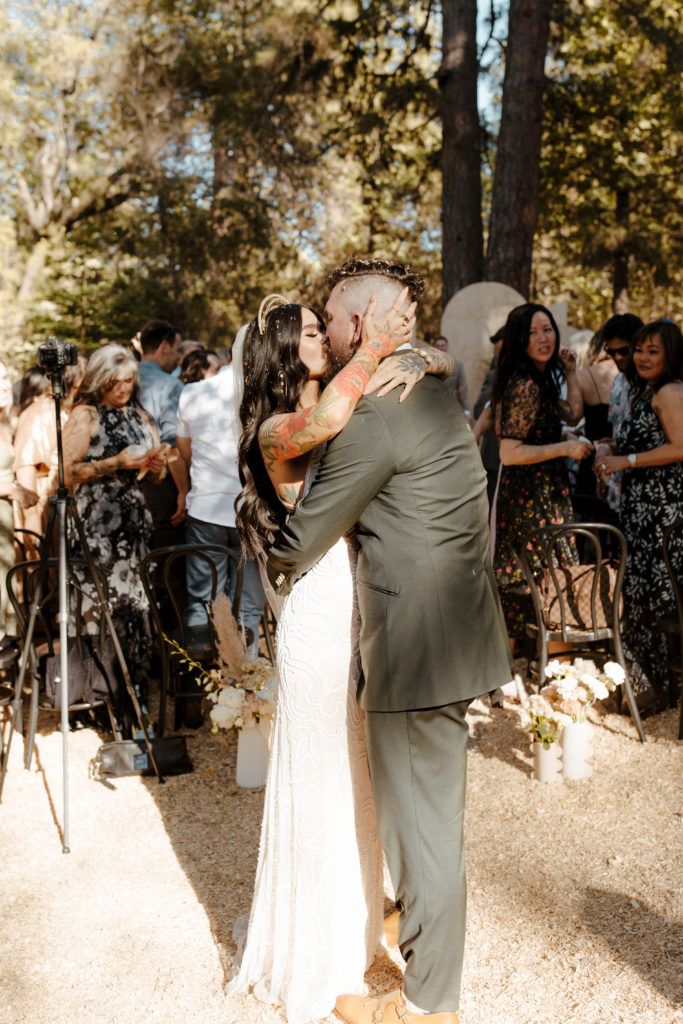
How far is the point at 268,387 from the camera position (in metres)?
2.33

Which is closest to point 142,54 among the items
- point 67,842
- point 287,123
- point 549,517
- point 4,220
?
point 4,220

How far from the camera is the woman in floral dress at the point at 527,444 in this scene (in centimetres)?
444

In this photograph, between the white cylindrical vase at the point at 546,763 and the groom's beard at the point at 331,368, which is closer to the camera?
the groom's beard at the point at 331,368

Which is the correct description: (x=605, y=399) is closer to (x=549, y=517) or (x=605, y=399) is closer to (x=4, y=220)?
(x=549, y=517)

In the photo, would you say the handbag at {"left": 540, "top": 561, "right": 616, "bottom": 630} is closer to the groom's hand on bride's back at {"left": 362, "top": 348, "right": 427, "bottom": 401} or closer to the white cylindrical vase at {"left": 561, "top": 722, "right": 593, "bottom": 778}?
the white cylindrical vase at {"left": 561, "top": 722, "right": 593, "bottom": 778}

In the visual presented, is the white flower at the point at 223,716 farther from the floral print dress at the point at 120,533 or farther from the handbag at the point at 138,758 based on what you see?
the floral print dress at the point at 120,533

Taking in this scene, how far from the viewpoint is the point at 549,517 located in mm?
4555

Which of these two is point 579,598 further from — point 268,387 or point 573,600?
point 268,387

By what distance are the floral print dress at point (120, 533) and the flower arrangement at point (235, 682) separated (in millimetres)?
535

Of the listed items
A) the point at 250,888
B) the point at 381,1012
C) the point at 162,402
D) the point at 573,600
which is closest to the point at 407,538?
the point at 381,1012

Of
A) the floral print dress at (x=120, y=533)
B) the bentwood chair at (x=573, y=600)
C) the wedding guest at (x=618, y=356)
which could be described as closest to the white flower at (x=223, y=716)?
the floral print dress at (x=120, y=533)

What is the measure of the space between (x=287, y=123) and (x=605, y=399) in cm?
745

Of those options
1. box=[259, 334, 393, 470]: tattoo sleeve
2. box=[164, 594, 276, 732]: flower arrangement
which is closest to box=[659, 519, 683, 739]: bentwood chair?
box=[164, 594, 276, 732]: flower arrangement

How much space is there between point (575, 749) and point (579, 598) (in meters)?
0.77
